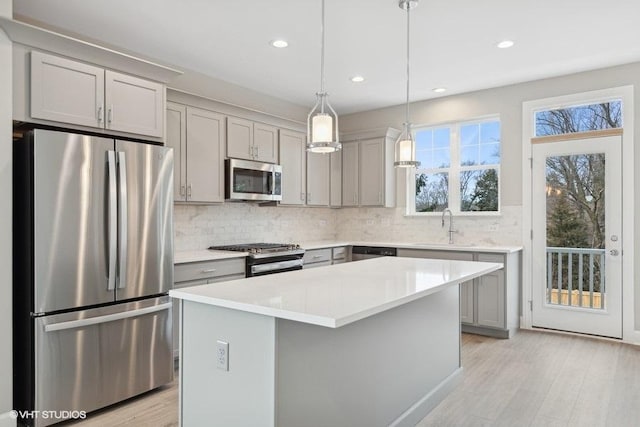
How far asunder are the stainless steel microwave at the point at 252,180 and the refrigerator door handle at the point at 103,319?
1487 millimetres

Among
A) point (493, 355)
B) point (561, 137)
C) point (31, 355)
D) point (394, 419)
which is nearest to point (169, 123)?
point (31, 355)

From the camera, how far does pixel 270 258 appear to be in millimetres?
4180

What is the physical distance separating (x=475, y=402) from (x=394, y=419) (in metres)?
0.80

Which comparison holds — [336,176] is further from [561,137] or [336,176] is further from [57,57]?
[57,57]

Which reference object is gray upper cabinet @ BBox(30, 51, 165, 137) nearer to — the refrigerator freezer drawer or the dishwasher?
the refrigerator freezer drawer

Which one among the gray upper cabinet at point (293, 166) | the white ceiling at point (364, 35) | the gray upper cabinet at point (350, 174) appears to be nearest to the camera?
the white ceiling at point (364, 35)

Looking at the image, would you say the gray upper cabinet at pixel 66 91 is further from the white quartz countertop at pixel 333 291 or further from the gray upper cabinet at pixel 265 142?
the gray upper cabinet at pixel 265 142

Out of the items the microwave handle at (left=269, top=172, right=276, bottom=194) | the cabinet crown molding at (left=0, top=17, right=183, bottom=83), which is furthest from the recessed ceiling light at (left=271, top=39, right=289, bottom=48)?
the microwave handle at (left=269, top=172, right=276, bottom=194)

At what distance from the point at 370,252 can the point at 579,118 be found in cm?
268

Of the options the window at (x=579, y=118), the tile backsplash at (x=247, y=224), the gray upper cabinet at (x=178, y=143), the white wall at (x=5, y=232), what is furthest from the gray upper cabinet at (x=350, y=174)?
the white wall at (x=5, y=232)

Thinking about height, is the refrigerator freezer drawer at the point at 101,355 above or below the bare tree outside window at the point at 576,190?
below

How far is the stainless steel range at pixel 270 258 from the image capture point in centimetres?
401

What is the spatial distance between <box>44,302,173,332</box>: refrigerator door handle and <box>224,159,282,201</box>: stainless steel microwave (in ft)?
4.88

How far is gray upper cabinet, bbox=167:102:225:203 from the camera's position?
12.6 ft
